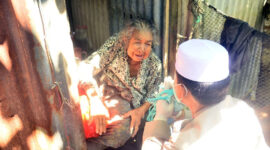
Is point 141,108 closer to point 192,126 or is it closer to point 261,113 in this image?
point 192,126

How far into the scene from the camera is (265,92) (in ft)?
11.9

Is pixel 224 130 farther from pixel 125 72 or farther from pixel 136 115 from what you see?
pixel 125 72

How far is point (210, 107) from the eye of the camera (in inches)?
67.7

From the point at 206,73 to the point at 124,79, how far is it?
163 cm

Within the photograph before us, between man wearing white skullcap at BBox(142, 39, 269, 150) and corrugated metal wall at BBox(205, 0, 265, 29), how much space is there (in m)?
1.95

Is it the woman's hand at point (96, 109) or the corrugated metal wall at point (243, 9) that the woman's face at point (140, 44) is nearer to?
the woman's hand at point (96, 109)

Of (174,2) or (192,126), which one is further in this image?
(174,2)

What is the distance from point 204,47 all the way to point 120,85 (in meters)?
1.71

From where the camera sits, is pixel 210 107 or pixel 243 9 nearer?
pixel 210 107

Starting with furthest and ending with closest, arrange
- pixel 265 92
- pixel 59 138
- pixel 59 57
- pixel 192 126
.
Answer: pixel 265 92
pixel 192 126
pixel 59 138
pixel 59 57

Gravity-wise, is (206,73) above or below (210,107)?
above

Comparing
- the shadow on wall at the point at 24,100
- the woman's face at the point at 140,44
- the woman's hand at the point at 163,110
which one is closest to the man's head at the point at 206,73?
the woman's hand at the point at 163,110

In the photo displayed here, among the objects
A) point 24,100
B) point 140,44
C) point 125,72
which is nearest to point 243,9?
point 140,44

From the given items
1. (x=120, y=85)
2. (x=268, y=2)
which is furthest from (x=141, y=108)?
(x=268, y=2)
